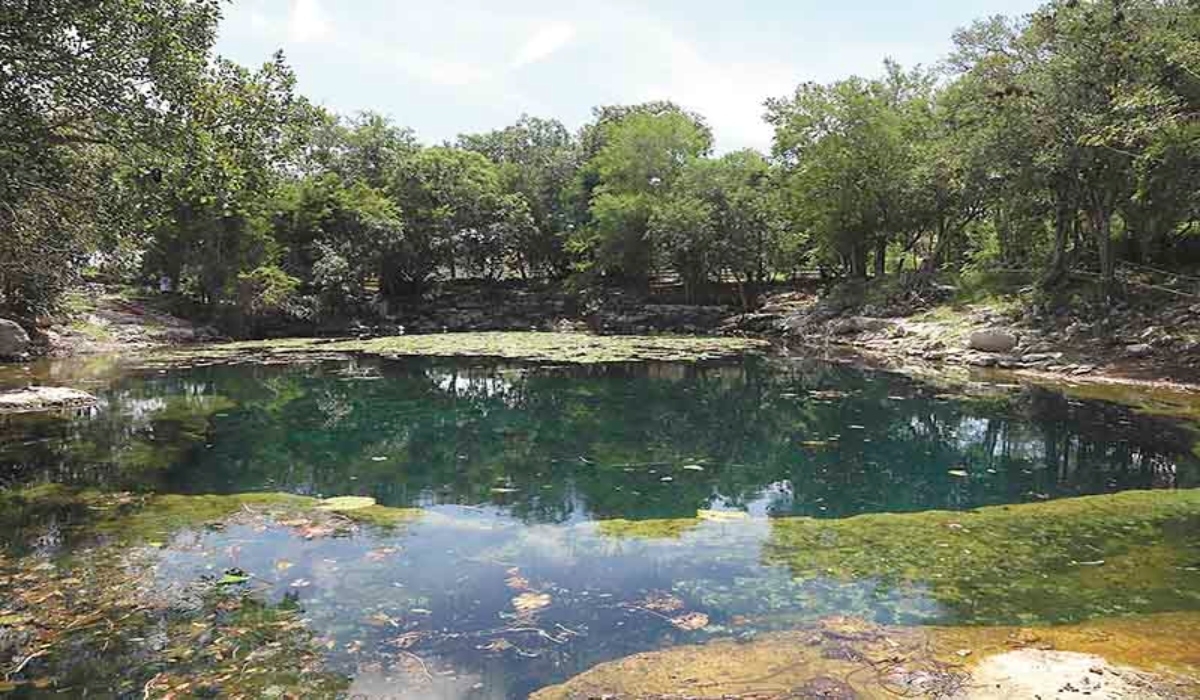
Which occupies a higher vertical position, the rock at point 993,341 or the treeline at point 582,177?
the treeline at point 582,177

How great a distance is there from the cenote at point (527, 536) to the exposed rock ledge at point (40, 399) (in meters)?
0.78

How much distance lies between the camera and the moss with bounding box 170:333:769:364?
2716 centimetres

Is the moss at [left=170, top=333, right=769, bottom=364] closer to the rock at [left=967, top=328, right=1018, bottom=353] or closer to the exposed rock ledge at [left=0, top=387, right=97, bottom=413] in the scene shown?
the rock at [left=967, top=328, right=1018, bottom=353]

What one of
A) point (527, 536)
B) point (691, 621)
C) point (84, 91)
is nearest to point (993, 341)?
point (527, 536)

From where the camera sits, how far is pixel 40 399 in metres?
15.6

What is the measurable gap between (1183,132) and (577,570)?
55.7 feet

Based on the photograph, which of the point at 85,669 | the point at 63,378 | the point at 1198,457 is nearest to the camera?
the point at 85,669

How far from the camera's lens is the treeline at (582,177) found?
34.1ft

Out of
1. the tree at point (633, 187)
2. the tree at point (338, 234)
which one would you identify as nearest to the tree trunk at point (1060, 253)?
the tree at point (633, 187)

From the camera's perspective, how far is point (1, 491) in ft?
30.9

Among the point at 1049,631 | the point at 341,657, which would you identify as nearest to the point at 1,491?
the point at 341,657

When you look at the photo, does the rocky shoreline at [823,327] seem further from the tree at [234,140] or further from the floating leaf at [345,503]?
the floating leaf at [345,503]

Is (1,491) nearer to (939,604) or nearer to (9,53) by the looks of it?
(9,53)

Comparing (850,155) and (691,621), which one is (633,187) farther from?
(691,621)
